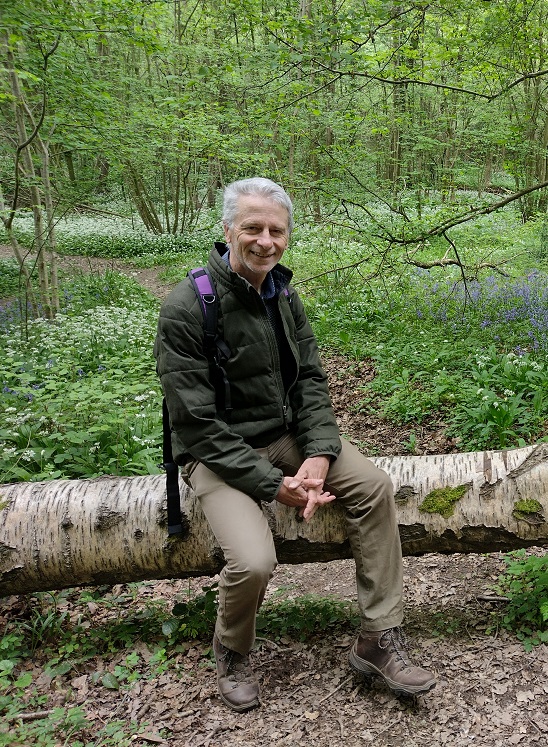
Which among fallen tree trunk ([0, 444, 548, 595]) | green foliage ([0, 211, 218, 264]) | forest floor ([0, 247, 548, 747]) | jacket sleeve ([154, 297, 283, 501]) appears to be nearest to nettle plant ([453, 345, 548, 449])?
forest floor ([0, 247, 548, 747])

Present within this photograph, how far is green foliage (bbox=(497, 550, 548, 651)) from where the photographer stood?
273 centimetres

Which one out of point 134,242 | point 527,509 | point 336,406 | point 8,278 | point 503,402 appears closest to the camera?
point 527,509

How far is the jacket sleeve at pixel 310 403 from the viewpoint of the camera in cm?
280

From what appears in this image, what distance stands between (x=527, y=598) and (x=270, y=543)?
1.51 metres

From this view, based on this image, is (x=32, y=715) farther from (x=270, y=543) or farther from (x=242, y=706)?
(x=270, y=543)

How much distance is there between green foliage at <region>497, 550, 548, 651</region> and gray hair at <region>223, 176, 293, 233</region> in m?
2.38

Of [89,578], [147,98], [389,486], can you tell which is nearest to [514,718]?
[389,486]

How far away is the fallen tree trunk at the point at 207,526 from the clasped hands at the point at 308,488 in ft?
0.90

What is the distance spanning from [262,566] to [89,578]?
1256 millimetres

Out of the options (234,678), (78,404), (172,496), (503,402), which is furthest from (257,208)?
(503,402)

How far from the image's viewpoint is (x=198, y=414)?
2.52 m

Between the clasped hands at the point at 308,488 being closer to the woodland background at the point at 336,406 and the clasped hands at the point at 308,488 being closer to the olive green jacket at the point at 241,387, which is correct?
the olive green jacket at the point at 241,387

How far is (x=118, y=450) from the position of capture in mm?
4387

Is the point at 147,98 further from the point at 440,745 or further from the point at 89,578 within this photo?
the point at 440,745
